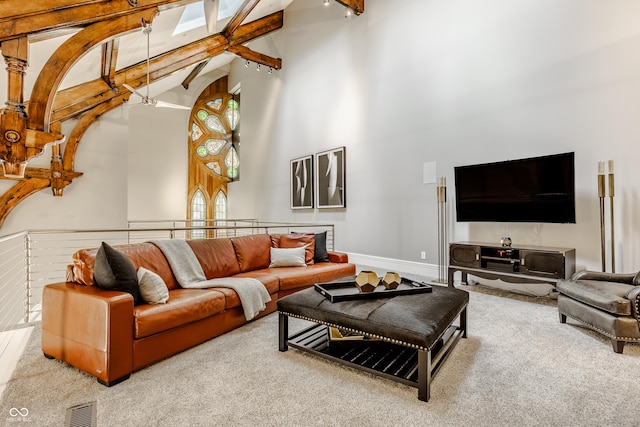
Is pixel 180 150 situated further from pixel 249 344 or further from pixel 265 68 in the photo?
pixel 249 344

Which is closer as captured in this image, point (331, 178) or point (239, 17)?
point (239, 17)

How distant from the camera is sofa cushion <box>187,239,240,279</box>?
329 centimetres

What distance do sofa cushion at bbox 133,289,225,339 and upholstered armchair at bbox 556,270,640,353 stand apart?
2.93 meters

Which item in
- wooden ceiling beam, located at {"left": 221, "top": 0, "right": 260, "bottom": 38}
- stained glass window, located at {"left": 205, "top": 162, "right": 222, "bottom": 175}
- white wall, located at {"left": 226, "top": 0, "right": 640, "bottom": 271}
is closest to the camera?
white wall, located at {"left": 226, "top": 0, "right": 640, "bottom": 271}

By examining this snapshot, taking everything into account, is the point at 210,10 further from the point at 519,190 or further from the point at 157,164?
the point at 157,164

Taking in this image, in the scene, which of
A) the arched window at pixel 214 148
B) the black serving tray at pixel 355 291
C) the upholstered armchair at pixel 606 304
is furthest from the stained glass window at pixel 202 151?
the upholstered armchair at pixel 606 304

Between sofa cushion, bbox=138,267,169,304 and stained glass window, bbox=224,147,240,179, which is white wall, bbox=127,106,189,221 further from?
sofa cushion, bbox=138,267,169,304

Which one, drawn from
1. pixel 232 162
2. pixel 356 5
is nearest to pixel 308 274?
pixel 356 5

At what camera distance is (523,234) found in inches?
161

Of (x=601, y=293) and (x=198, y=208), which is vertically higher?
(x=198, y=208)

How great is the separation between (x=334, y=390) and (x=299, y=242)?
2.52 meters

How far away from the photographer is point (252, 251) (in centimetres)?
387

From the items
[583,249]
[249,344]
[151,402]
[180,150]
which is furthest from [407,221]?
[180,150]

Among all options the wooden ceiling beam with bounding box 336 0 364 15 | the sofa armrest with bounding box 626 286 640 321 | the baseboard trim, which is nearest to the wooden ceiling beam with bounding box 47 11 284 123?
the wooden ceiling beam with bounding box 336 0 364 15
